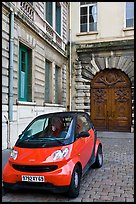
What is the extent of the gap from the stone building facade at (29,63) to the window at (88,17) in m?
1.28

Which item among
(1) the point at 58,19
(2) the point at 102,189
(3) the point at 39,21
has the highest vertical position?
(1) the point at 58,19

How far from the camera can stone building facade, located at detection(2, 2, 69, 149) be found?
7.97 metres

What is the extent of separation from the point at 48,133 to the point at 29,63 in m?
5.81

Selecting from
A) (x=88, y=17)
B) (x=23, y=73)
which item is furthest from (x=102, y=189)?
(x=88, y=17)

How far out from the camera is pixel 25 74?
9.88 metres

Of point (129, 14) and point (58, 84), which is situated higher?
point (129, 14)

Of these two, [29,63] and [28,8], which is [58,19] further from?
[29,63]

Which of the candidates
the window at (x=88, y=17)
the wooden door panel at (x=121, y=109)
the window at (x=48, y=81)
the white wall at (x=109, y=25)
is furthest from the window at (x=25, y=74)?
the window at (x=88, y=17)

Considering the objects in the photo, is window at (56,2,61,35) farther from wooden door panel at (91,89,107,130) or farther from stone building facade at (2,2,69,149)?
wooden door panel at (91,89,107,130)

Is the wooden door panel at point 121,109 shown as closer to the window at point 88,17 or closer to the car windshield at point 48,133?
the window at point 88,17

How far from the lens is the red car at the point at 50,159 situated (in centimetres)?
395

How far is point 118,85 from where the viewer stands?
46.7 ft

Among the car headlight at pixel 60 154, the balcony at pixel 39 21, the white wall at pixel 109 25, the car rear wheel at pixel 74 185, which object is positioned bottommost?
the car rear wheel at pixel 74 185

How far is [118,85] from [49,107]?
4746 millimetres
